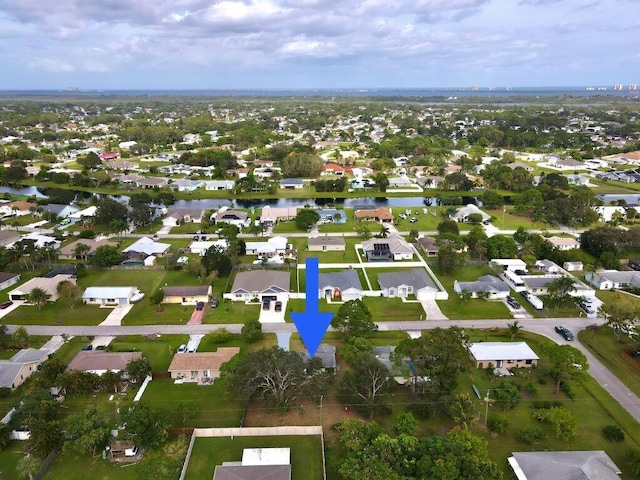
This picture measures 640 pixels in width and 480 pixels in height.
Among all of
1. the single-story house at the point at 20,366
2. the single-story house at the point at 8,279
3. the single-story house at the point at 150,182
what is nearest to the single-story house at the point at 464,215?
the single-story house at the point at 20,366

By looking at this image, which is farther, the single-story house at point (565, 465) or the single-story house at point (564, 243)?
the single-story house at point (564, 243)

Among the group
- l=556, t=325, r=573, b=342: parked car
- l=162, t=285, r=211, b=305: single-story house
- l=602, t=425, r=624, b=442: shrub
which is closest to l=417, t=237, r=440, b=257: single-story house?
l=556, t=325, r=573, b=342: parked car

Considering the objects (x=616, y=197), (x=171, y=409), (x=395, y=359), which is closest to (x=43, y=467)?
(x=171, y=409)

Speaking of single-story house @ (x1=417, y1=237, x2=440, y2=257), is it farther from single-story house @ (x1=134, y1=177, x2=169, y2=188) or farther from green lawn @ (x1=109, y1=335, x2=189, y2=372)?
single-story house @ (x1=134, y1=177, x2=169, y2=188)

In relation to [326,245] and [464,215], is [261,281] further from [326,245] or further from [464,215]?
[464,215]

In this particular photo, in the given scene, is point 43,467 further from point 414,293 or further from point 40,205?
point 40,205

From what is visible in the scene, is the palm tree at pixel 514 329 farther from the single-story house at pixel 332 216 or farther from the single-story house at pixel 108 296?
the single-story house at pixel 108 296
